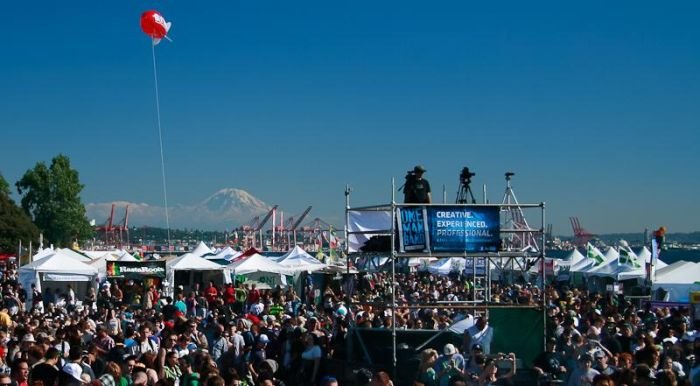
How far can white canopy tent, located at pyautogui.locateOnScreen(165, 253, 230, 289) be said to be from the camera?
3509 cm

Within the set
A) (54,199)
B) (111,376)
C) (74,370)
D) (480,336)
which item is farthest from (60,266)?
(54,199)

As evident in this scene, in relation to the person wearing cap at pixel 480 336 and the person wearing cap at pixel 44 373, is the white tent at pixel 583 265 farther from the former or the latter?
the person wearing cap at pixel 44 373

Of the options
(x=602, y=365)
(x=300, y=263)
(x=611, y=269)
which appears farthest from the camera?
(x=611, y=269)

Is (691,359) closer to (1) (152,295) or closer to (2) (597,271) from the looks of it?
(1) (152,295)

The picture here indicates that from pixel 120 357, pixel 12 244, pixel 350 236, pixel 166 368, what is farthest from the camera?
pixel 12 244

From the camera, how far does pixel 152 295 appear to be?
29656 mm

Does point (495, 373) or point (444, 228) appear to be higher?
point (444, 228)

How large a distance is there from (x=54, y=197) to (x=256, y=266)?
78.6 meters

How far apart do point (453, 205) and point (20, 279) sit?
67.2 feet

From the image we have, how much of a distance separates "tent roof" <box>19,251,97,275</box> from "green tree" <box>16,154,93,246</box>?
78.6 meters

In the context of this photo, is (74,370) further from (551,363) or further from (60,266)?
(60,266)

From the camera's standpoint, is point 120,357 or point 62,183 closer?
point 120,357

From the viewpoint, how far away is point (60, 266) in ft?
107

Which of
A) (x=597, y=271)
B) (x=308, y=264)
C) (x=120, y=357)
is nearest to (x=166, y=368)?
(x=120, y=357)
